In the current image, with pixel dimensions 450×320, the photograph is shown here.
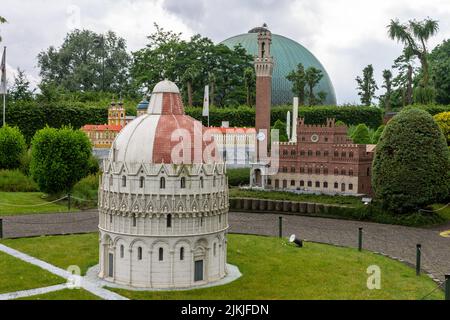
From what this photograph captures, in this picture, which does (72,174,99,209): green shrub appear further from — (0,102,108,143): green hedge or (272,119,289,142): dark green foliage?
(272,119,289,142): dark green foliage

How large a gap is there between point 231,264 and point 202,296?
19.8 ft

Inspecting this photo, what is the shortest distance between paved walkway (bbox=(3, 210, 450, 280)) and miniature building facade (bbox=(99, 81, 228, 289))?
12694 millimetres

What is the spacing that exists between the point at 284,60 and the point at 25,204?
229 ft

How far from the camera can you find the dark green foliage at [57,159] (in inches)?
1896

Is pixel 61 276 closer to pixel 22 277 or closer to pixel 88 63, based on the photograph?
pixel 22 277

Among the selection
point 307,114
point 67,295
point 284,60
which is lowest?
point 67,295

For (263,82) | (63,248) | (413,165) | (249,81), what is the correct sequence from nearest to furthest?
(63,248)
(413,165)
(263,82)
(249,81)

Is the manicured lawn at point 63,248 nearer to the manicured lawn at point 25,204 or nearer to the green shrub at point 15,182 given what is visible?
the manicured lawn at point 25,204

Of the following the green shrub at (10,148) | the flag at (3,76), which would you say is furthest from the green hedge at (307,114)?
the flag at (3,76)

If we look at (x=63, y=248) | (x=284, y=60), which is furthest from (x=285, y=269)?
(x=284, y=60)

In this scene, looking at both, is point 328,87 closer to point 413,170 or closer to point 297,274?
point 413,170

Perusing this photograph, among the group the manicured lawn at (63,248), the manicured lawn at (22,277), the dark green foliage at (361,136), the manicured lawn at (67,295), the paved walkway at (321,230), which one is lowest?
the manicured lawn at (67,295)

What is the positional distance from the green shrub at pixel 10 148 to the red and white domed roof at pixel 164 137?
33.0 meters

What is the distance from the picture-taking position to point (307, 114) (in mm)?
79875
